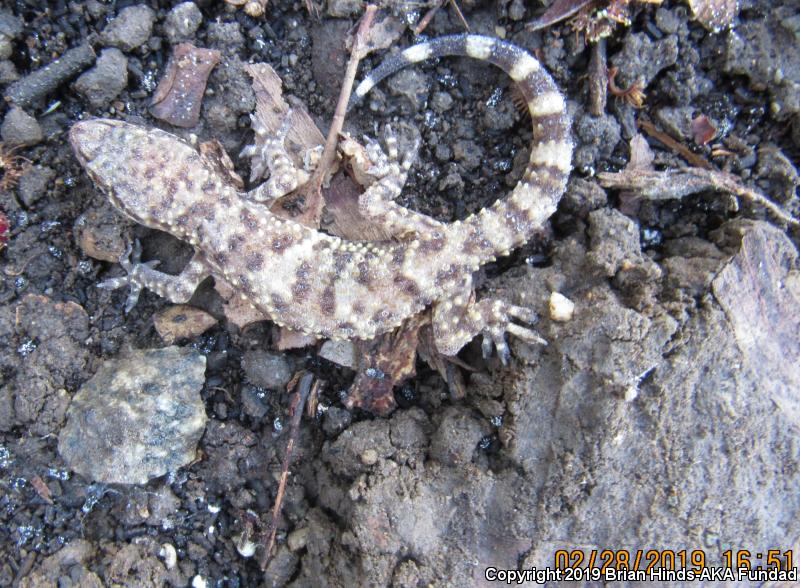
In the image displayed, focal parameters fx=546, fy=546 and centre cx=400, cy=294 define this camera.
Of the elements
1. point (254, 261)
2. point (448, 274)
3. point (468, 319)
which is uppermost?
point (448, 274)

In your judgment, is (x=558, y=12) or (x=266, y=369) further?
(x=266, y=369)

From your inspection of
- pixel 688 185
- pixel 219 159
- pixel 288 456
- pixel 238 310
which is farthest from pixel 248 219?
pixel 688 185

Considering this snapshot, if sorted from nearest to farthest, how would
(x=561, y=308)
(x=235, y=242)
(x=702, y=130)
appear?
(x=561, y=308)
(x=235, y=242)
(x=702, y=130)

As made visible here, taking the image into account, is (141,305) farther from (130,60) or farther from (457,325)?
(457,325)

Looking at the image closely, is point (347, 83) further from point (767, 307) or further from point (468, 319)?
point (767, 307)

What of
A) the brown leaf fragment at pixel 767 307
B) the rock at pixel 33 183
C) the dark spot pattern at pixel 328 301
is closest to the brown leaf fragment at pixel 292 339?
the dark spot pattern at pixel 328 301

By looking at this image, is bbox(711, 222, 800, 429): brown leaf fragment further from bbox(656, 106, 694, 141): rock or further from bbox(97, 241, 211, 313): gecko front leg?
bbox(97, 241, 211, 313): gecko front leg
